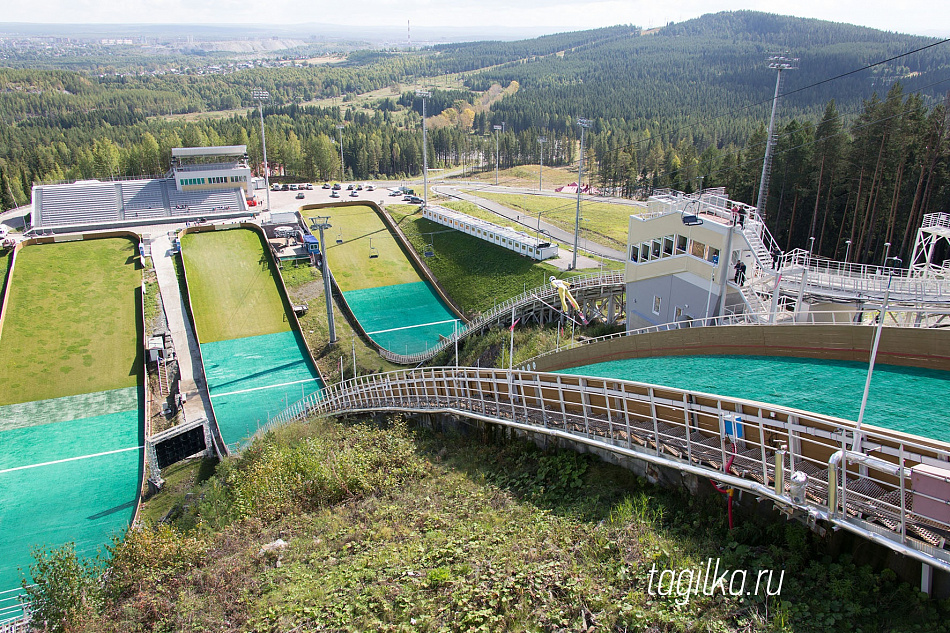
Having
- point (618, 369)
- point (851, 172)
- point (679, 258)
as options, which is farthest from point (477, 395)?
point (851, 172)

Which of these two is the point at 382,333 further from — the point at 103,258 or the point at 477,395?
the point at 103,258

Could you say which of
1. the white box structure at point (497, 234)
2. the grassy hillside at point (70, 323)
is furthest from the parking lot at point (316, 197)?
the grassy hillside at point (70, 323)

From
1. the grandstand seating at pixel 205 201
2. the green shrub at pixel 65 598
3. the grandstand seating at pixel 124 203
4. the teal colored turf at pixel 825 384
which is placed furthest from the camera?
the grandstand seating at pixel 205 201

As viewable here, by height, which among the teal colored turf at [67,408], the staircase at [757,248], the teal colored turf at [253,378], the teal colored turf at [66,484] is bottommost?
the teal colored turf at [66,484]

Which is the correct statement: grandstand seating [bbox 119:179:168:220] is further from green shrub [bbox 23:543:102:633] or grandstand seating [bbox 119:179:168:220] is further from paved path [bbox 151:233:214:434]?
green shrub [bbox 23:543:102:633]

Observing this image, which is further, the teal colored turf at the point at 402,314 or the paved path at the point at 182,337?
the teal colored turf at the point at 402,314

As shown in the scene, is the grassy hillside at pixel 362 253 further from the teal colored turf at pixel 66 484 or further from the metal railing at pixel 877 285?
the metal railing at pixel 877 285

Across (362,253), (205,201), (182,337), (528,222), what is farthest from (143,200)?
(528,222)
